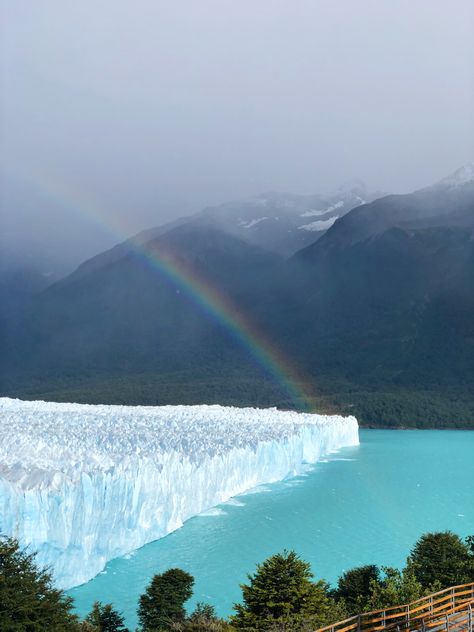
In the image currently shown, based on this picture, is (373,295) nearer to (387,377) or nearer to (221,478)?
(387,377)

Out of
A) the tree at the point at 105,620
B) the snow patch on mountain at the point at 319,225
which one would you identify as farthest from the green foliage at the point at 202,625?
the snow patch on mountain at the point at 319,225

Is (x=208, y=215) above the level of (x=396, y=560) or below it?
above

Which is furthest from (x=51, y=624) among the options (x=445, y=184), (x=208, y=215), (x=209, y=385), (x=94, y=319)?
(x=208, y=215)

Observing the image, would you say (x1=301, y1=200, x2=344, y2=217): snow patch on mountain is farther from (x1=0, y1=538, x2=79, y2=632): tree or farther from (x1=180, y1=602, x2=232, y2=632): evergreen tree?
(x1=0, y1=538, x2=79, y2=632): tree

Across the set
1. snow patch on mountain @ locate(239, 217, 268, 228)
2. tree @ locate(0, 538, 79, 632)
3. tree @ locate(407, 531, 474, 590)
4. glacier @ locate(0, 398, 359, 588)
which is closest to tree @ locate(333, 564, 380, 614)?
tree @ locate(407, 531, 474, 590)

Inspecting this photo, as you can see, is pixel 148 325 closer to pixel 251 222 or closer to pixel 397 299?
pixel 397 299

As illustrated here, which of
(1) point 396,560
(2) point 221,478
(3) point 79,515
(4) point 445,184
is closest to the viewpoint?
(3) point 79,515
